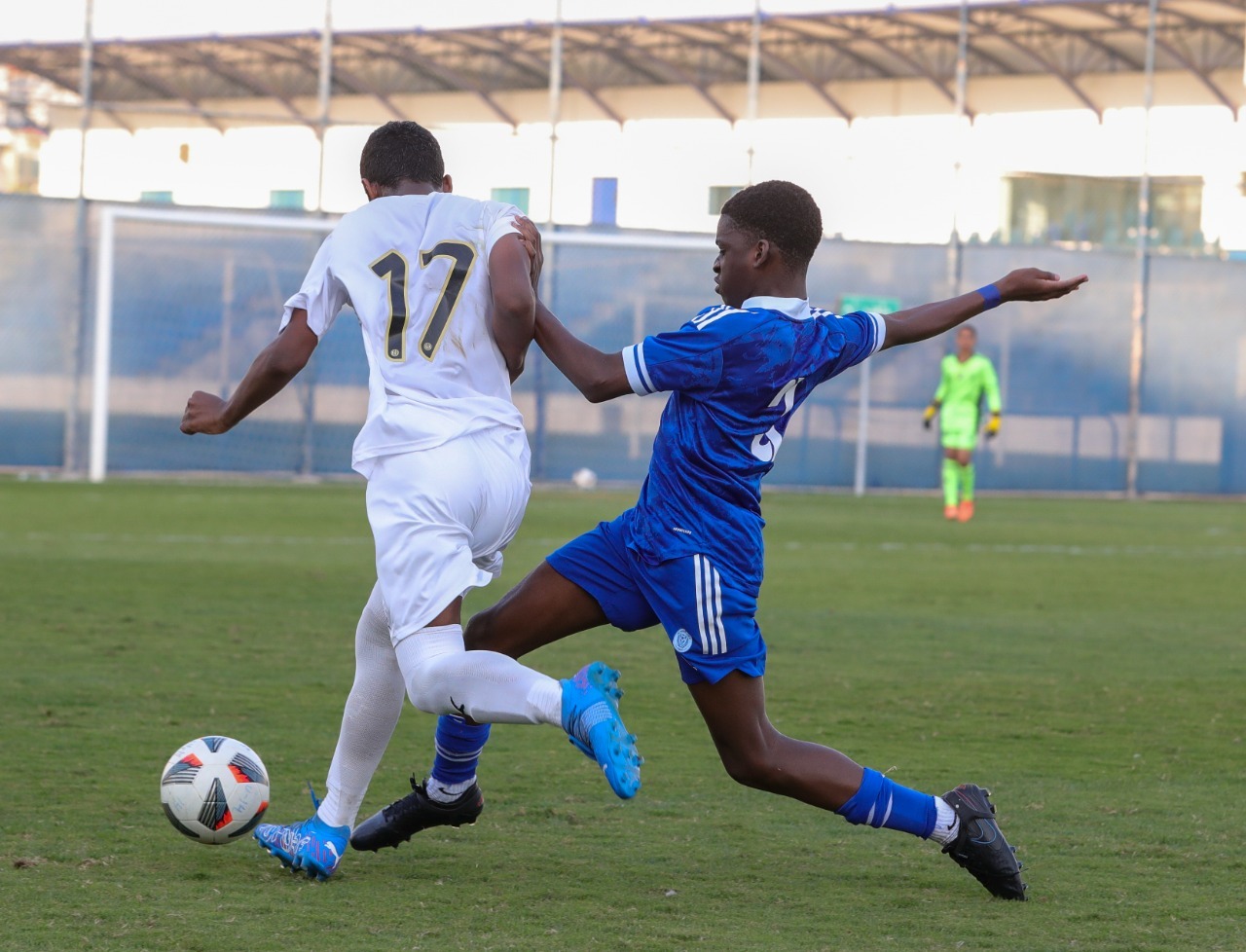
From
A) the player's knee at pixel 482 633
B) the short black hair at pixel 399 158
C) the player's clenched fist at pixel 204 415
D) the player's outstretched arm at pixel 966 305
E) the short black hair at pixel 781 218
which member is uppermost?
the short black hair at pixel 399 158

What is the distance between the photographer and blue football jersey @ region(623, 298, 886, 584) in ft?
13.1

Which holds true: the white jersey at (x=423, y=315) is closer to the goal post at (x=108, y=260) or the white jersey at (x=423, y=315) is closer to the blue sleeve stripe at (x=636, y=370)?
the blue sleeve stripe at (x=636, y=370)

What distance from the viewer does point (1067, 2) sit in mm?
25250

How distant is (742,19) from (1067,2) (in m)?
4.71

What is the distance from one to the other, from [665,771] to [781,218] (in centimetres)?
214

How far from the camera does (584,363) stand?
3.99 metres

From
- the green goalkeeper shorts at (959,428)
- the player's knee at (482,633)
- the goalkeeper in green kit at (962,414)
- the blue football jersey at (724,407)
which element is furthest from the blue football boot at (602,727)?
the green goalkeeper shorts at (959,428)

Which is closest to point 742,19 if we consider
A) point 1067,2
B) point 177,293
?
point 1067,2

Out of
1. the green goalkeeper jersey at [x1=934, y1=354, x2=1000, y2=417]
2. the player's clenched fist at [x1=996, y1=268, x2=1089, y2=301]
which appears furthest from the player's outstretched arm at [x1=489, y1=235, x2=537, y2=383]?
the green goalkeeper jersey at [x1=934, y1=354, x2=1000, y2=417]

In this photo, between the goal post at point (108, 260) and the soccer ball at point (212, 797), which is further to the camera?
the goal post at point (108, 260)

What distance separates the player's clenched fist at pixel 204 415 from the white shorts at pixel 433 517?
17.0 inches

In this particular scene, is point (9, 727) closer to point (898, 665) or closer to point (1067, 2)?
point (898, 665)

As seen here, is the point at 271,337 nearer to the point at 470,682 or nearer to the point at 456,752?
the point at 456,752

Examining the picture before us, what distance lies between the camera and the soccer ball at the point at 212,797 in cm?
425
